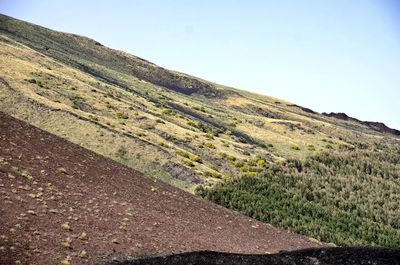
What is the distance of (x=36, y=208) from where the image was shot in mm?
18203

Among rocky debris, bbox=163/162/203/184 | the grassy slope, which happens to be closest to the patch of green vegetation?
the grassy slope

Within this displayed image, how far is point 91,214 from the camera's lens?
20.1m

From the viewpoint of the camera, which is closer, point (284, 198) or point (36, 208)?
point (36, 208)

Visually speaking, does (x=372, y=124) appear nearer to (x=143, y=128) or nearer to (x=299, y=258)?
(x=143, y=128)

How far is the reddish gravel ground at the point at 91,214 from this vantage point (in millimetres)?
15938

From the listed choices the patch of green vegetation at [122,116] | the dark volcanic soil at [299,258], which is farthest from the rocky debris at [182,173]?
the dark volcanic soil at [299,258]

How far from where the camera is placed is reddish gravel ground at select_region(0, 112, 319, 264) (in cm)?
1594

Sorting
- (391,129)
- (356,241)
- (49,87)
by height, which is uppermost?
(391,129)

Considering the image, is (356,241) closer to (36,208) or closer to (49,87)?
(36,208)

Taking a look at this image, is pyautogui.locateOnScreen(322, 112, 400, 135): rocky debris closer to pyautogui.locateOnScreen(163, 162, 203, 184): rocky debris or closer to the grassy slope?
the grassy slope

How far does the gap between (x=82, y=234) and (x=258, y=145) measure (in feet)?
152

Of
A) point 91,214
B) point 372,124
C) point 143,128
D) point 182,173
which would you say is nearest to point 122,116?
point 143,128

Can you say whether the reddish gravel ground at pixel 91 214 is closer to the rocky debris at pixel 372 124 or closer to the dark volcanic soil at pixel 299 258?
the dark volcanic soil at pixel 299 258

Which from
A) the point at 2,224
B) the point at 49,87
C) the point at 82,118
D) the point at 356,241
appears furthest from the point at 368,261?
the point at 49,87
